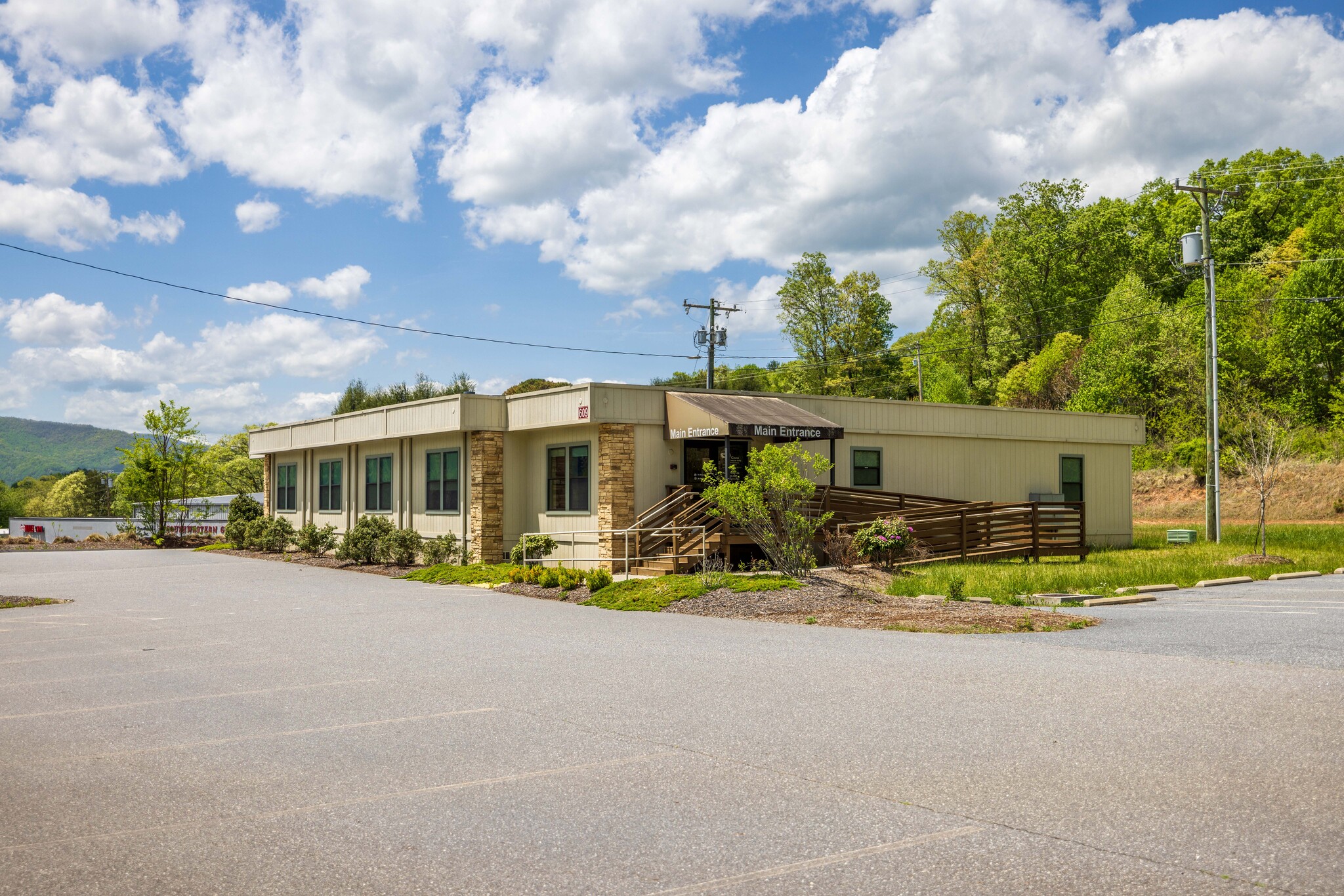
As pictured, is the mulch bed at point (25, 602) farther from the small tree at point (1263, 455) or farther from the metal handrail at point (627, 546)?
the small tree at point (1263, 455)

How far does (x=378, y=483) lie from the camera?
93.3 ft

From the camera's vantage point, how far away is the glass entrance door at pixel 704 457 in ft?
72.4

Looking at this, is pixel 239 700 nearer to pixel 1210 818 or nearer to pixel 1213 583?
pixel 1210 818

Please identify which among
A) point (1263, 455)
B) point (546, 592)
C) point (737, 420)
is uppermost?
point (737, 420)

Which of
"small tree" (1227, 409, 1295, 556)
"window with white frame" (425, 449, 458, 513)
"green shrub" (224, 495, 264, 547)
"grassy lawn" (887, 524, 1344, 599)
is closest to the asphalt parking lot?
"grassy lawn" (887, 524, 1344, 599)

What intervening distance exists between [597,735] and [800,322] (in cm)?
5547

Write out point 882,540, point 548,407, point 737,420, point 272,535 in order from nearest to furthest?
point 882,540, point 737,420, point 548,407, point 272,535

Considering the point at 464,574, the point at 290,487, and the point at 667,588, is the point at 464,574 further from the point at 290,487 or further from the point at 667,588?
the point at 290,487

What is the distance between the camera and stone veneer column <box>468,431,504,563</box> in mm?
23062

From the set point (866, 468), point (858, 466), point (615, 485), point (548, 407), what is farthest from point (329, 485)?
point (866, 468)

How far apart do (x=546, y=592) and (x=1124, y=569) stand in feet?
33.7

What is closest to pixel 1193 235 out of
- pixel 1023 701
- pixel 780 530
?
pixel 780 530

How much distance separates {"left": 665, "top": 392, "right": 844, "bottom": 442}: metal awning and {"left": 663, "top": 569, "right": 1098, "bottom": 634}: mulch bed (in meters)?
4.18

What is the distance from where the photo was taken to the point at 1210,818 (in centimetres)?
493
